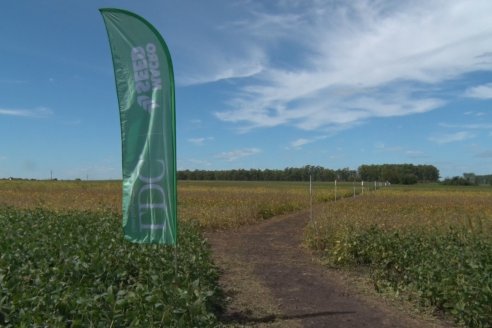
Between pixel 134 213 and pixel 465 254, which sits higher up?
pixel 134 213

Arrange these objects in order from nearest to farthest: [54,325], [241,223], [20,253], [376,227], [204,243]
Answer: [54,325], [20,253], [204,243], [376,227], [241,223]

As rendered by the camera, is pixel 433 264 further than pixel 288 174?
No

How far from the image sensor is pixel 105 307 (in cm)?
488

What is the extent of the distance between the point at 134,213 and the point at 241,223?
14360 millimetres

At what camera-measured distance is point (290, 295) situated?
798 cm

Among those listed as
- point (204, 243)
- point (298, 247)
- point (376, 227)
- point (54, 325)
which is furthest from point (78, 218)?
point (54, 325)

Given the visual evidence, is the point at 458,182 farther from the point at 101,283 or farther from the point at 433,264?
the point at 101,283

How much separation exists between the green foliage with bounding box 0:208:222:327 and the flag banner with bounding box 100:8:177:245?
33.5 inches

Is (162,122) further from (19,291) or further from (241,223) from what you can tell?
(241,223)

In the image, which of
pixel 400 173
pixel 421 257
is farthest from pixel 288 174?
pixel 421 257

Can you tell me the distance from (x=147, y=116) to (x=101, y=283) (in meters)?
2.06

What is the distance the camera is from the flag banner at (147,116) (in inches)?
231

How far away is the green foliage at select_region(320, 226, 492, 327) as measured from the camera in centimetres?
654

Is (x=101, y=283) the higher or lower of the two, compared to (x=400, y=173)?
lower
